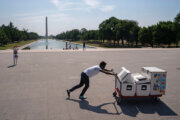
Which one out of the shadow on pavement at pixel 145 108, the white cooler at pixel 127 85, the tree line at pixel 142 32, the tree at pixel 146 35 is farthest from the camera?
the tree at pixel 146 35

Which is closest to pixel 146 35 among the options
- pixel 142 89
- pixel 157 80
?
pixel 157 80

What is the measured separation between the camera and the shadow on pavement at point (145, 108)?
200 inches

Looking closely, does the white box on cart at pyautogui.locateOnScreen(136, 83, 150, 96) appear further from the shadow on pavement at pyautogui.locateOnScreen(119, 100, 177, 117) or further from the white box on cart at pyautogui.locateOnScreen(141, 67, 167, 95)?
the shadow on pavement at pyautogui.locateOnScreen(119, 100, 177, 117)

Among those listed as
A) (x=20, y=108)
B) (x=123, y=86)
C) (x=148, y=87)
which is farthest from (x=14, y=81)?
(x=148, y=87)

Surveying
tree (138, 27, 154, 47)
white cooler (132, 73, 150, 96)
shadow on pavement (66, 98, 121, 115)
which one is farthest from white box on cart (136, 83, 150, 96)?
tree (138, 27, 154, 47)

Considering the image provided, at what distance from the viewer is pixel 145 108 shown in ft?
17.7

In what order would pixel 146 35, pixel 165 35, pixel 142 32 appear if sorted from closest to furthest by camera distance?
pixel 165 35 → pixel 146 35 → pixel 142 32

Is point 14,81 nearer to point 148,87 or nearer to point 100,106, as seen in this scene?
point 100,106

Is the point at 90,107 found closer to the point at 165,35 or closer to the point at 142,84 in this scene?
the point at 142,84

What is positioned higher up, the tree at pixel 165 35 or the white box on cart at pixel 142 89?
the tree at pixel 165 35

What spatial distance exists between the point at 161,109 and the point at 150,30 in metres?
49.8

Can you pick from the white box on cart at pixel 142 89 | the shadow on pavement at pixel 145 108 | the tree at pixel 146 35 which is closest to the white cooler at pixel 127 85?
the white box on cart at pixel 142 89

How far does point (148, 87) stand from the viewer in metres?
5.54

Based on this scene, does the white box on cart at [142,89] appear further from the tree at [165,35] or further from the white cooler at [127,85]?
the tree at [165,35]
